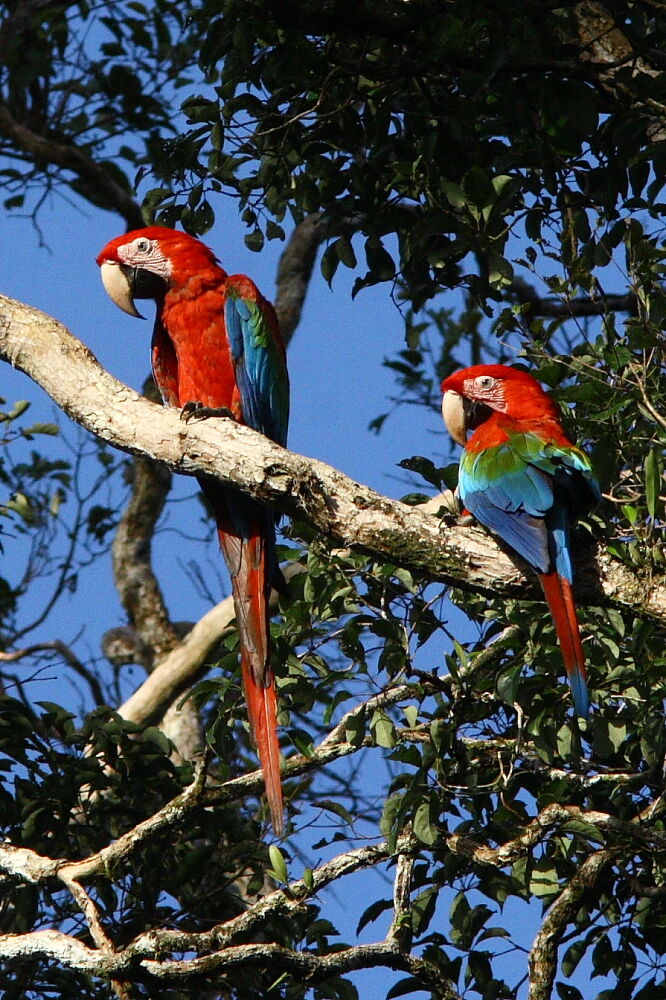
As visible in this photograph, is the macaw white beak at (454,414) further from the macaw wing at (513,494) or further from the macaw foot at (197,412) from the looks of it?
the macaw foot at (197,412)

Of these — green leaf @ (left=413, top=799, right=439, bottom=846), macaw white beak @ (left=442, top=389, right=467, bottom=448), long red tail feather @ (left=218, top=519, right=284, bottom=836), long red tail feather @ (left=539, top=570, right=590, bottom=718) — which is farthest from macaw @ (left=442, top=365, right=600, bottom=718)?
long red tail feather @ (left=218, top=519, right=284, bottom=836)

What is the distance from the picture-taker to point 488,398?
9.52 feet

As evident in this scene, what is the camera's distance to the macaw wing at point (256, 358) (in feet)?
9.96

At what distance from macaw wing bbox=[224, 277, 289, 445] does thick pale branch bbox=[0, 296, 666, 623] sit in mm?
710

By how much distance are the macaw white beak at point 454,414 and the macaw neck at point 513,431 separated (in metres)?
0.29

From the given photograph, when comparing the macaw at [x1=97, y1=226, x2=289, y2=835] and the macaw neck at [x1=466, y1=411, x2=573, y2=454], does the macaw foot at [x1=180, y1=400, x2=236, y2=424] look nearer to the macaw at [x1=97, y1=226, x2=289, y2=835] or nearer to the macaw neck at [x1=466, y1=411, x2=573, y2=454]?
the macaw at [x1=97, y1=226, x2=289, y2=835]

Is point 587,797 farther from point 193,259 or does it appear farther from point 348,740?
point 193,259

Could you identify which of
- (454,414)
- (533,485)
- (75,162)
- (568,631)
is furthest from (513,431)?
(75,162)

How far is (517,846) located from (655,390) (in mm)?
959

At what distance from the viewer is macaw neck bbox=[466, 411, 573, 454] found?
259cm

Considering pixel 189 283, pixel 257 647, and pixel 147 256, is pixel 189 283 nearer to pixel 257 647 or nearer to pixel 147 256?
pixel 147 256

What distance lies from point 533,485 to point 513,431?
0.69 feet

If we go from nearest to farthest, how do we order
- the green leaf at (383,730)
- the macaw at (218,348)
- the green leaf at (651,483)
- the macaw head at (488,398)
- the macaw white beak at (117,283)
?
the green leaf at (651,483)
the green leaf at (383,730)
the macaw head at (488,398)
the macaw at (218,348)
the macaw white beak at (117,283)

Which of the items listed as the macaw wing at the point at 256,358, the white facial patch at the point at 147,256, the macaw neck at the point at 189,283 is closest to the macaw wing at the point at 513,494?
the macaw wing at the point at 256,358
